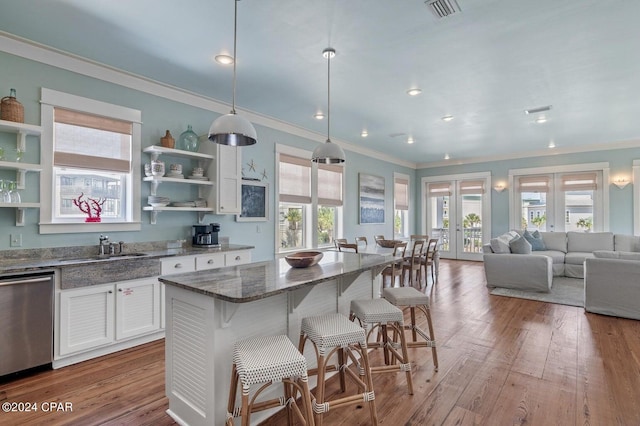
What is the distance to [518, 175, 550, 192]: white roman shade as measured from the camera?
25.6ft

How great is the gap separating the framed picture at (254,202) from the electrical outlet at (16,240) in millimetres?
2278

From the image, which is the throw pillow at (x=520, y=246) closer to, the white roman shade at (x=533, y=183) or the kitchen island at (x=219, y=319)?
the white roman shade at (x=533, y=183)

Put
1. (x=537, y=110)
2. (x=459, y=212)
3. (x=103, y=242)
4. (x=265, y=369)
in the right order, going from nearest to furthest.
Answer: (x=265, y=369) < (x=103, y=242) < (x=537, y=110) < (x=459, y=212)

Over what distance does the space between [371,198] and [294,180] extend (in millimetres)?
2494

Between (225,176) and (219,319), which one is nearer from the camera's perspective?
A: (219,319)

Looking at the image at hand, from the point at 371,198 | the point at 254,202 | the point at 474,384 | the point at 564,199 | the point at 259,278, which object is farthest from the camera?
the point at 564,199

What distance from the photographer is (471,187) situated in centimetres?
886

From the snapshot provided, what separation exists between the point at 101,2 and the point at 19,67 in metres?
1.29

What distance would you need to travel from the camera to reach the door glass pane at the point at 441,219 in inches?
365

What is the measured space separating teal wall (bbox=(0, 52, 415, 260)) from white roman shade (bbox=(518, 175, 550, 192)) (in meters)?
5.60

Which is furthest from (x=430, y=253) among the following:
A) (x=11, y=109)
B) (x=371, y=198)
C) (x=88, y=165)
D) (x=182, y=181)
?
(x=11, y=109)

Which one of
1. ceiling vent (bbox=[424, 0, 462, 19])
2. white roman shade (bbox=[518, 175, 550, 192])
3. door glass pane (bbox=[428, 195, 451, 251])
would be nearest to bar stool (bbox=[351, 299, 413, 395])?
ceiling vent (bbox=[424, 0, 462, 19])

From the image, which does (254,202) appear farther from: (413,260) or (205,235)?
(413,260)

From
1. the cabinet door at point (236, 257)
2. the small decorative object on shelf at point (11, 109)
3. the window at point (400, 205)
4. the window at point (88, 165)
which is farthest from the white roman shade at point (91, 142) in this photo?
the window at point (400, 205)
